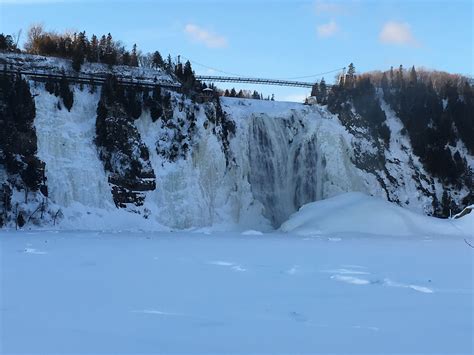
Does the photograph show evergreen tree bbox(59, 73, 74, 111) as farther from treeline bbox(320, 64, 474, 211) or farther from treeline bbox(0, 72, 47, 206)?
treeline bbox(320, 64, 474, 211)

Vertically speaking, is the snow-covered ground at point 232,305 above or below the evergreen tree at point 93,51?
below

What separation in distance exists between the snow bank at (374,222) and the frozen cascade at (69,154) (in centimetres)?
967

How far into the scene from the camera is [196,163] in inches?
1115

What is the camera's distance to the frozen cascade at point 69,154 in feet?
80.5

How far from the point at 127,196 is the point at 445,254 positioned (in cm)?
1690

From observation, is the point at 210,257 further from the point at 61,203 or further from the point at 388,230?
the point at 61,203

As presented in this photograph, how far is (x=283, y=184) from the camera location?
30.9 metres

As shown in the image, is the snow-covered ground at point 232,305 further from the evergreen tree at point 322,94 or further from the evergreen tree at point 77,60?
the evergreen tree at point 322,94

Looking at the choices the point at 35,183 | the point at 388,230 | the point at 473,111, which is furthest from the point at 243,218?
the point at 473,111

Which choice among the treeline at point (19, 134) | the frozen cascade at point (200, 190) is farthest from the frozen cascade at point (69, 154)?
the frozen cascade at point (200, 190)

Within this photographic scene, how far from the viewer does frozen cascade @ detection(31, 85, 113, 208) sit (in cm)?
2453

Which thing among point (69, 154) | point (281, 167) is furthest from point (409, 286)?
point (281, 167)

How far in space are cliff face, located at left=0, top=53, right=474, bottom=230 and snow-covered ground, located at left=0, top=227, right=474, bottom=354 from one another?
1402cm

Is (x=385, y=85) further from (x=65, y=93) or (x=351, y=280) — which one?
(x=351, y=280)
